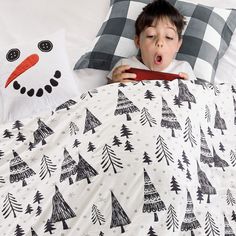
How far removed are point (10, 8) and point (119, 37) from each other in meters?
0.58

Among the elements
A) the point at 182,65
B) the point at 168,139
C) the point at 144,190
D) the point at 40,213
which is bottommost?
the point at 40,213

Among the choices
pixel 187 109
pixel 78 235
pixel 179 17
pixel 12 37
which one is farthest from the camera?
pixel 12 37

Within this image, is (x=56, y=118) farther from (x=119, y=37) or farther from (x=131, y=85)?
(x=119, y=37)

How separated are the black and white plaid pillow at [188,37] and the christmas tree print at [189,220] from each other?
655 mm

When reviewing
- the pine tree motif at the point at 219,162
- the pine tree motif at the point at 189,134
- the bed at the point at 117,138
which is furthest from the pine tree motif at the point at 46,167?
the pine tree motif at the point at 219,162

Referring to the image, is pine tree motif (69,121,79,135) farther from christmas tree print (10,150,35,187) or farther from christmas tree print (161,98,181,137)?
christmas tree print (161,98,181,137)

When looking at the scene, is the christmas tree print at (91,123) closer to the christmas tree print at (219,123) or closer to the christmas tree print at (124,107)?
the christmas tree print at (124,107)

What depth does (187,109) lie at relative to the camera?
1.43 m

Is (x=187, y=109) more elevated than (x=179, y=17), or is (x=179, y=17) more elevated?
(x=179, y=17)

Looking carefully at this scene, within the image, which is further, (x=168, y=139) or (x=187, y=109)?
(x=187, y=109)

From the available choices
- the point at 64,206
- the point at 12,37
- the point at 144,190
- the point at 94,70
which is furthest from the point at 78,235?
the point at 12,37

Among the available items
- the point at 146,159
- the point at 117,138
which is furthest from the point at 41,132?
the point at 146,159

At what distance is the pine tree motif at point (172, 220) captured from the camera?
1.20m

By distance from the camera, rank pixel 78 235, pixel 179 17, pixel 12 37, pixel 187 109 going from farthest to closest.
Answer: pixel 12 37 < pixel 179 17 < pixel 187 109 < pixel 78 235
